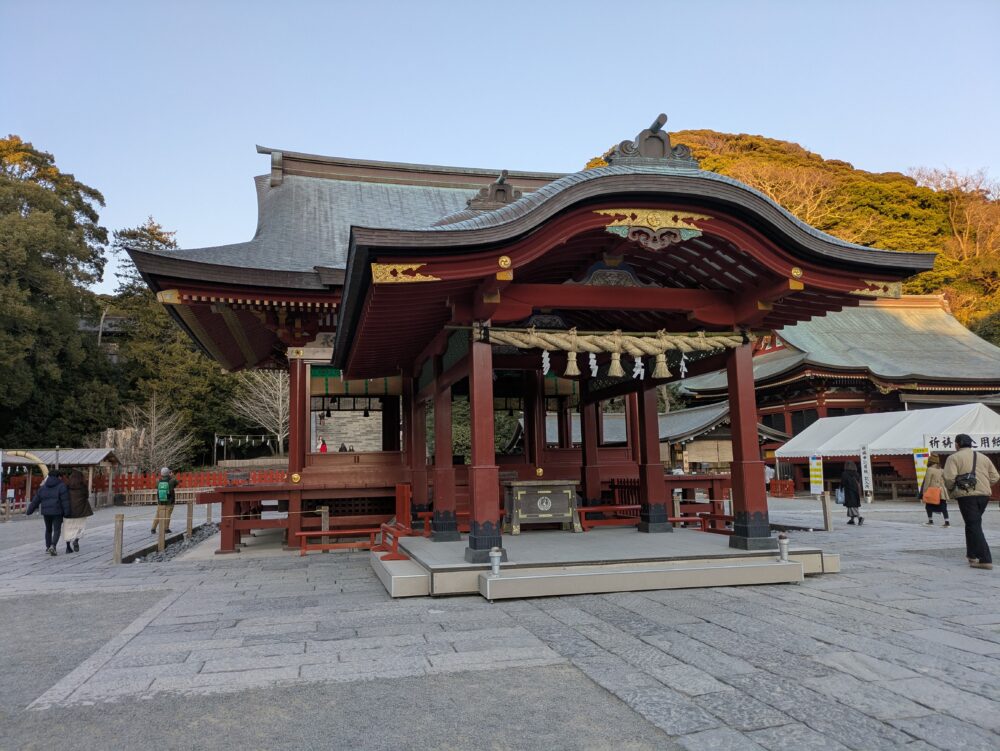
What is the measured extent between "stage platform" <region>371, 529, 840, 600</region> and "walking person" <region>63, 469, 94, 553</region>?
22.4ft

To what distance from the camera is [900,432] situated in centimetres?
1738

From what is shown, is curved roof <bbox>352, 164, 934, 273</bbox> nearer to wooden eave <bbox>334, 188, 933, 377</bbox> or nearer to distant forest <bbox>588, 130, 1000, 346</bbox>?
wooden eave <bbox>334, 188, 933, 377</bbox>

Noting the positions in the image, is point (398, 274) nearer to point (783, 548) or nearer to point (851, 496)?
point (783, 548)

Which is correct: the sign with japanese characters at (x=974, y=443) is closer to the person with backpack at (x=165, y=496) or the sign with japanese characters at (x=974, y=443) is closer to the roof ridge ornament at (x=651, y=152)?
the roof ridge ornament at (x=651, y=152)

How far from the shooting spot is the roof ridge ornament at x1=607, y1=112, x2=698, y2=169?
7023 millimetres

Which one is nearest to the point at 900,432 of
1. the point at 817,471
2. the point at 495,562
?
the point at 817,471

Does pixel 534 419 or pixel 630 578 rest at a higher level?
pixel 534 419

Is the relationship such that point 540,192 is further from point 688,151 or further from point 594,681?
point 594,681

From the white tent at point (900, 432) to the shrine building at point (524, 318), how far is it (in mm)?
7377

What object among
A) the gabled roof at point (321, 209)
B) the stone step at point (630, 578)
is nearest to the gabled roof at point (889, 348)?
the gabled roof at point (321, 209)

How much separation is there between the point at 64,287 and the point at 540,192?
106 feet

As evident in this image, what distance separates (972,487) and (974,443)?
10169 millimetres

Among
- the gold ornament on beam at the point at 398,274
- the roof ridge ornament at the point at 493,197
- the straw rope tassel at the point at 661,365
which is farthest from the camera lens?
the roof ridge ornament at the point at 493,197

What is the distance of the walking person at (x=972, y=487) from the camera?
7.37m
